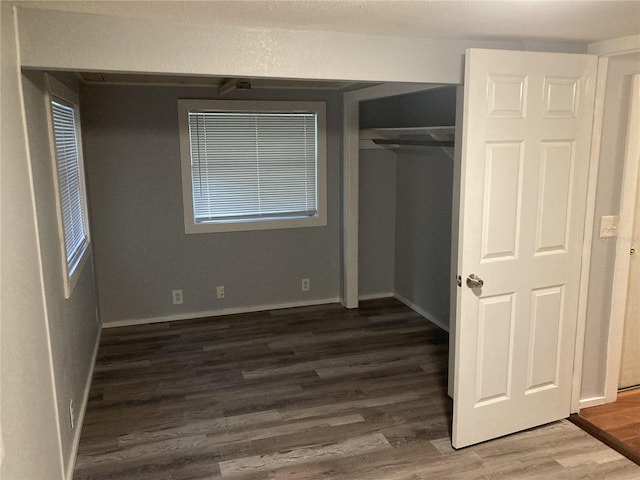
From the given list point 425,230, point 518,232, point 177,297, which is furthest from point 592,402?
point 177,297

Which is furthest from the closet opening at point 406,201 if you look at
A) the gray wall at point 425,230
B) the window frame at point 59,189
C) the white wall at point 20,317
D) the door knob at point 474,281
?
the white wall at point 20,317

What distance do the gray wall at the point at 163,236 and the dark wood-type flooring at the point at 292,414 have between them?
0.36 m

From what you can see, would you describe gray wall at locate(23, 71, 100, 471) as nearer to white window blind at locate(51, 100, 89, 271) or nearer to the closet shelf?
white window blind at locate(51, 100, 89, 271)

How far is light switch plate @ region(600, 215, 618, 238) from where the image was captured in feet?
9.76

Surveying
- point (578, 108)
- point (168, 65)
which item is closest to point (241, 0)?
point (168, 65)

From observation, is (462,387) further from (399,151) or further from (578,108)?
(399,151)

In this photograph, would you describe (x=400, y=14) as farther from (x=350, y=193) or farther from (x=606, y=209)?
(x=350, y=193)

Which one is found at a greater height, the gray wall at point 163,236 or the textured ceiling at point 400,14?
the textured ceiling at point 400,14

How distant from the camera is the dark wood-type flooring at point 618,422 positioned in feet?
9.25

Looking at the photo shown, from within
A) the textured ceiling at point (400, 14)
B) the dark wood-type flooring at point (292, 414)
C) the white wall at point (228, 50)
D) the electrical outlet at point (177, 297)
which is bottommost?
the dark wood-type flooring at point (292, 414)

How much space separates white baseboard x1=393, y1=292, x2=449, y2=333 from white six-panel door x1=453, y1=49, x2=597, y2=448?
1.58 meters

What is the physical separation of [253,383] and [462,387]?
148 cm

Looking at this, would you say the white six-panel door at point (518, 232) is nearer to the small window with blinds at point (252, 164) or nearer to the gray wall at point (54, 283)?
the gray wall at point (54, 283)

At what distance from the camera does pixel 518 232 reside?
8.80ft
